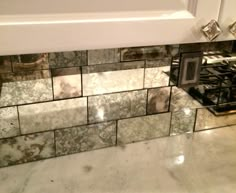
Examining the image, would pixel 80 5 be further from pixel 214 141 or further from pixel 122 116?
pixel 214 141

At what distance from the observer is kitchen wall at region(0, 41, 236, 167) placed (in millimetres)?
891

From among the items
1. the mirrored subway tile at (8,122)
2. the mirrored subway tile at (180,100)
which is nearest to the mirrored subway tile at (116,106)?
the mirrored subway tile at (180,100)

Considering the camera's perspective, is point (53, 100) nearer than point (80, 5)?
No

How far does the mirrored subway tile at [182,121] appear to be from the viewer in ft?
3.74

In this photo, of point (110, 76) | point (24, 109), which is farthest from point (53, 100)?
point (110, 76)

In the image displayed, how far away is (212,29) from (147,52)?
328 mm

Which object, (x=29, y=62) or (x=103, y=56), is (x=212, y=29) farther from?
(x=29, y=62)

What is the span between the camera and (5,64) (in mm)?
→ 840

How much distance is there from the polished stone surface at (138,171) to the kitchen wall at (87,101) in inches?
1.7

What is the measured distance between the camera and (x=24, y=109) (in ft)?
2.99

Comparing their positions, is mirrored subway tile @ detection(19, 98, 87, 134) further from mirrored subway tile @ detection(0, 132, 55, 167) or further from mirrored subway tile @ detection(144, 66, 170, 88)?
mirrored subway tile @ detection(144, 66, 170, 88)

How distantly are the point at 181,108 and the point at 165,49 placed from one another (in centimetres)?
26

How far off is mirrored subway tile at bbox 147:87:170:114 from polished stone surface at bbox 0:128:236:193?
13 centimetres

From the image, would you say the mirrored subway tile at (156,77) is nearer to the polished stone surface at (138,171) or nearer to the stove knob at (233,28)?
the polished stone surface at (138,171)
